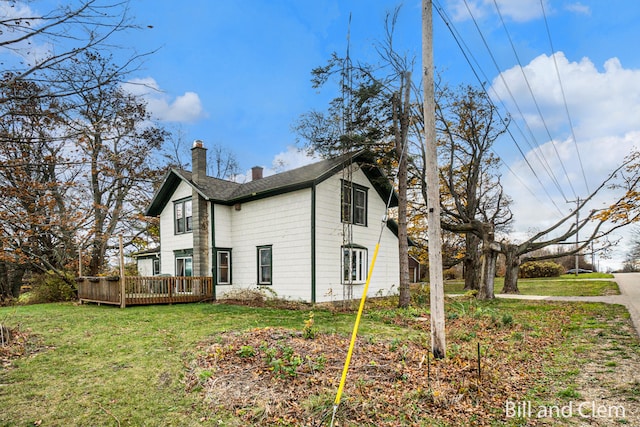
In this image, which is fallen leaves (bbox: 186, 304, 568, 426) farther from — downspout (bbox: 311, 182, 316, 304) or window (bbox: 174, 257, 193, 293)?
window (bbox: 174, 257, 193, 293)

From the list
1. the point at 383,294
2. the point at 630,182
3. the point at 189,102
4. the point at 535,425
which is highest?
the point at 189,102

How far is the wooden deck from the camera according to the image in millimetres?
13562

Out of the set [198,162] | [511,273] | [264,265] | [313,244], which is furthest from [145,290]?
[511,273]

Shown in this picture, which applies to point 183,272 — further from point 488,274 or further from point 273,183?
point 488,274

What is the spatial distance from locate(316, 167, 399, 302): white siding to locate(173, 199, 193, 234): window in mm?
6768

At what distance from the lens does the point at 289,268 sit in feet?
45.5

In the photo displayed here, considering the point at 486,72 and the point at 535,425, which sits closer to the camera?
the point at 535,425

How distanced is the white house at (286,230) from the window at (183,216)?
0.16 ft

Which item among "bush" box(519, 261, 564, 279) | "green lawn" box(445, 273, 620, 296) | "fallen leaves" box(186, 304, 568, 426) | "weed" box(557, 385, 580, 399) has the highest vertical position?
"fallen leaves" box(186, 304, 568, 426)

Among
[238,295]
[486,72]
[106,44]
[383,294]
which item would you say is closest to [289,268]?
[238,295]

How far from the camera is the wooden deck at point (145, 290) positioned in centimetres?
1356

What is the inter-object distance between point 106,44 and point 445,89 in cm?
1533

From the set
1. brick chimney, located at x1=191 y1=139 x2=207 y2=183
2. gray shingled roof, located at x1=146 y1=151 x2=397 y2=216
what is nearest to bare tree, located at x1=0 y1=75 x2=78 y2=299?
gray shingled roof, located at x1=146 y1=151 x2=397 y2=216

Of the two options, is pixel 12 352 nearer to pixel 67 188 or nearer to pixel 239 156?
pixel 67 188
